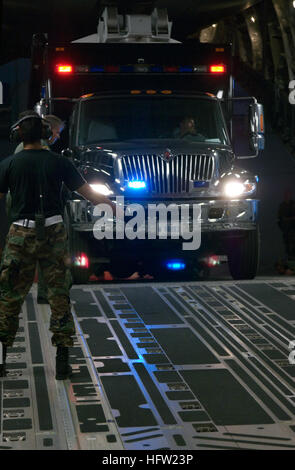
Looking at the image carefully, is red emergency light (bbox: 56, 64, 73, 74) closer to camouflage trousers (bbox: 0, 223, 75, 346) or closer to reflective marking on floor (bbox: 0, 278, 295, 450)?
reflective marking on floor (bbox: 0, 278, 295, 450)

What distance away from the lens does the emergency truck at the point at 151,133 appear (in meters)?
12.9

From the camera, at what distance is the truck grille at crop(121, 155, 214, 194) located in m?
12.8

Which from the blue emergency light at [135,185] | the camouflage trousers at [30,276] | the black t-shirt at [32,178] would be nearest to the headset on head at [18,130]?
the black t-shirt at [32,178]

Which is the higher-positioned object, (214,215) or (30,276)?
(214,215)

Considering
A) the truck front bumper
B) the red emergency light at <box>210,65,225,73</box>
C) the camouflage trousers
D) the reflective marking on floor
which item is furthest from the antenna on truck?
the camouflage trousers

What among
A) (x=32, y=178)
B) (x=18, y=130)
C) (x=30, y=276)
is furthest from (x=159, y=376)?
(x=18, y=130)

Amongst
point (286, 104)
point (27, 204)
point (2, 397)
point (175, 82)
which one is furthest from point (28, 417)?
point (286, 104)

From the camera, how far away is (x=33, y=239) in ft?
26.2

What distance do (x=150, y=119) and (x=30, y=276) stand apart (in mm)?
6015

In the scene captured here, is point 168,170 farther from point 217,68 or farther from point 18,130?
point 18,130

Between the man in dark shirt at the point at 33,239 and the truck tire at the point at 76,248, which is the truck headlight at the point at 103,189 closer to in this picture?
the truck tire at the point at 76,248

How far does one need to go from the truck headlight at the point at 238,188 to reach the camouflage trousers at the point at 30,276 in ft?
17.2
